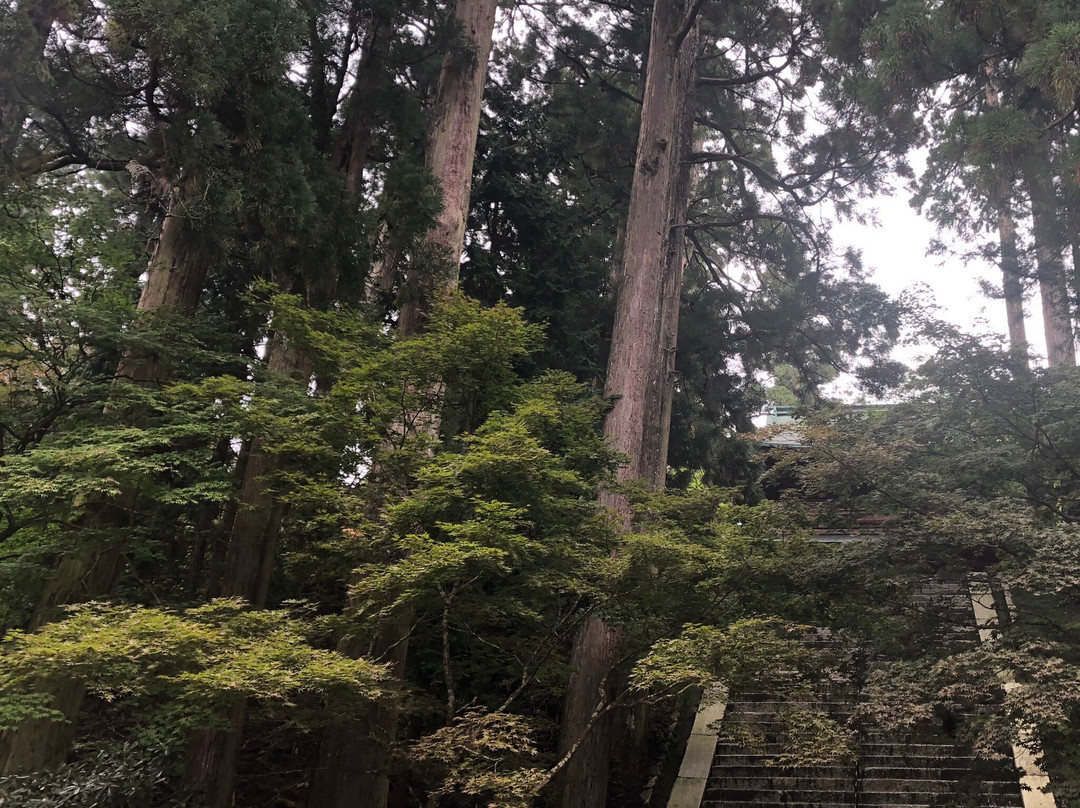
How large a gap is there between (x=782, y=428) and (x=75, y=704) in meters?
5.96

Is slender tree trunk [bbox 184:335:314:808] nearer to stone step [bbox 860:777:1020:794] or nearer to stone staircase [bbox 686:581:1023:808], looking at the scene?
stone staircase [bbox 686:581:1023:808]

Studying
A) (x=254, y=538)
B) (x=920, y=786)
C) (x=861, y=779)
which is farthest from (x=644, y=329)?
(x=920, y=786)

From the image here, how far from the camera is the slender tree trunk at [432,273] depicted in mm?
4895

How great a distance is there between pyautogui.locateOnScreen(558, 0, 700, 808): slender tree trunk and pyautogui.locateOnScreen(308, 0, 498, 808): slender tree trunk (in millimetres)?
1857

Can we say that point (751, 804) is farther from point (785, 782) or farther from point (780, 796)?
point (785, 782)

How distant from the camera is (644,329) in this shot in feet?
27.2

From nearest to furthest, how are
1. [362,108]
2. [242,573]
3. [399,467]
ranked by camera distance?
[399,467], [242,573], [362,108]

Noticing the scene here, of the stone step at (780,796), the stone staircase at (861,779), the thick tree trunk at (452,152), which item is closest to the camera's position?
the thick tree trunk at (452,152)

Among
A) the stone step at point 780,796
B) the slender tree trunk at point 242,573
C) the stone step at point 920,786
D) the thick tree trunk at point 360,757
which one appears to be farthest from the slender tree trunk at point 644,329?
the stone step at point 920,786

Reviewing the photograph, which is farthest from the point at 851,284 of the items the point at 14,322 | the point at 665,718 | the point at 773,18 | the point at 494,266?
the point at 14,322

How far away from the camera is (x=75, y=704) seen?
498 centimetres

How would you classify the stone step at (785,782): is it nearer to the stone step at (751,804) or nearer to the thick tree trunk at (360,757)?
the stone step at (751,804)

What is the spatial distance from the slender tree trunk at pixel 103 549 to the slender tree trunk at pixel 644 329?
151 inches

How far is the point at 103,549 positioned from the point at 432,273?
350cm
